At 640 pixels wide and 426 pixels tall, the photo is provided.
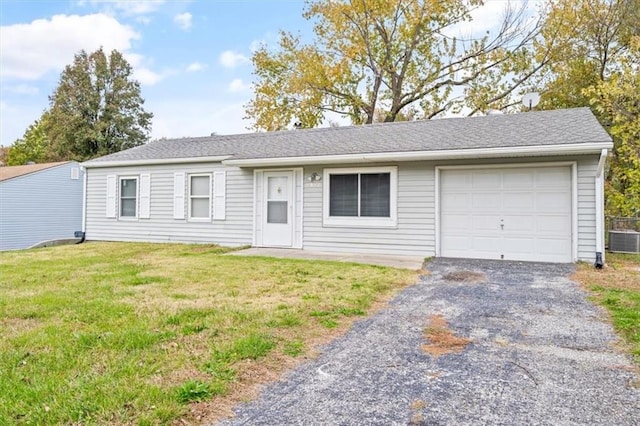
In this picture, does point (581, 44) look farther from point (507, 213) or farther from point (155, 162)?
point (155, 162)

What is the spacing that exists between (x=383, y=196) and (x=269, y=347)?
6303 millimetres

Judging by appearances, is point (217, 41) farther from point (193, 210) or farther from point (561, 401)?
point (561, 401)

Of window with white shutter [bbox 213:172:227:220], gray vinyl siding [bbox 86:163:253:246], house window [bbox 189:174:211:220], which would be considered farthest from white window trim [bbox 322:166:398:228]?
house window [bbox 189:174:211:220]

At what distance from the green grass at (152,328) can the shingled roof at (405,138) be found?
10.7 feet

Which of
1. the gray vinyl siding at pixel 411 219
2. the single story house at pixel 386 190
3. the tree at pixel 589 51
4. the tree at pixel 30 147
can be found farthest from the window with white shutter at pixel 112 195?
the tree at pixel 30 147

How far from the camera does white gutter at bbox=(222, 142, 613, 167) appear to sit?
24.2 feet

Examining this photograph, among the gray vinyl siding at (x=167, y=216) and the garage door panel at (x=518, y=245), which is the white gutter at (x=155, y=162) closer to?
the gray vinyl siding at (x=167, y=216)

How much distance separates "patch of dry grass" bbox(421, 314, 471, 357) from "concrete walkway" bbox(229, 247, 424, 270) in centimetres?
338

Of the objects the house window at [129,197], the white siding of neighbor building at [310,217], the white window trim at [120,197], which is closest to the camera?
the white siding of neighbor building at [310,217]

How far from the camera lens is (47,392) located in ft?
8.23

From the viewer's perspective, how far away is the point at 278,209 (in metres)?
10.3

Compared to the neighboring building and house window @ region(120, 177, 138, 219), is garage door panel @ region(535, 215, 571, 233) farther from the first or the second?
the neighboring building

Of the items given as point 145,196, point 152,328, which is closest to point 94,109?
point 145,196

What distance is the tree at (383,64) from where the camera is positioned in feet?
63.8
